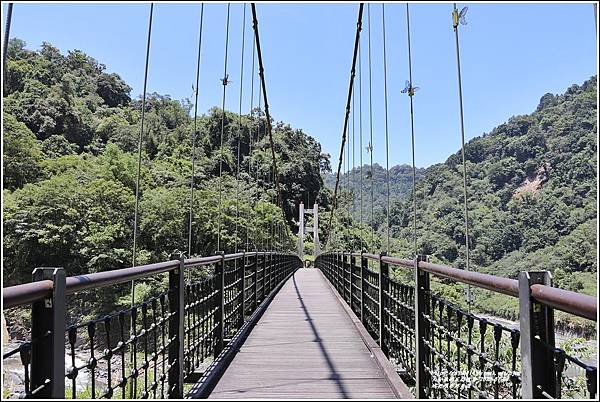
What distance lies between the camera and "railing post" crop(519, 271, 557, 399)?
40.8 inches

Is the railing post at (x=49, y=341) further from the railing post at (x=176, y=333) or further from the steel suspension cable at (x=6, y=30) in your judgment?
the railing post at (x=176, y=333)

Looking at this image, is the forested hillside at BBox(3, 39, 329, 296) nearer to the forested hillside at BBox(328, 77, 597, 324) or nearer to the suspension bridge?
the forested hillside at BBox(328, 77, 597, 324)

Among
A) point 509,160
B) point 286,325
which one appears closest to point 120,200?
point 509,160

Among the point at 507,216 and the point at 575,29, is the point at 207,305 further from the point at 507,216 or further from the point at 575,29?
the point at 507,216

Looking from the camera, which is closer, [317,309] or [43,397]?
[43,397]

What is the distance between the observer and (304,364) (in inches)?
107

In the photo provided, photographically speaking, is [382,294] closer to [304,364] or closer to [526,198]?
[304,364]

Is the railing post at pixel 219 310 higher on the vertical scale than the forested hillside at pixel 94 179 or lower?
lower

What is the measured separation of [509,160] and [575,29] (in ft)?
16.9

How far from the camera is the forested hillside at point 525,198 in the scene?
15.3 ft

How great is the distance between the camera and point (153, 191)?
20.6 meters

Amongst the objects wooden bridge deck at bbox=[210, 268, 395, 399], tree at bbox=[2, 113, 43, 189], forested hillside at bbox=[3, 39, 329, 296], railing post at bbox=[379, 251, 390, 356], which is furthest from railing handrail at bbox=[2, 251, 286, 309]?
forested hillside at bbox=[3, 39, 329, 296]

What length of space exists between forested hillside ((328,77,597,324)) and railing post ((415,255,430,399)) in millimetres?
2554

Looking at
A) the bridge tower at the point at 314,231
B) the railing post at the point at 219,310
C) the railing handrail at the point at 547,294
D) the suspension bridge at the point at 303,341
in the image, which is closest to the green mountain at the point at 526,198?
the suspension bridge at the point at 303,341
